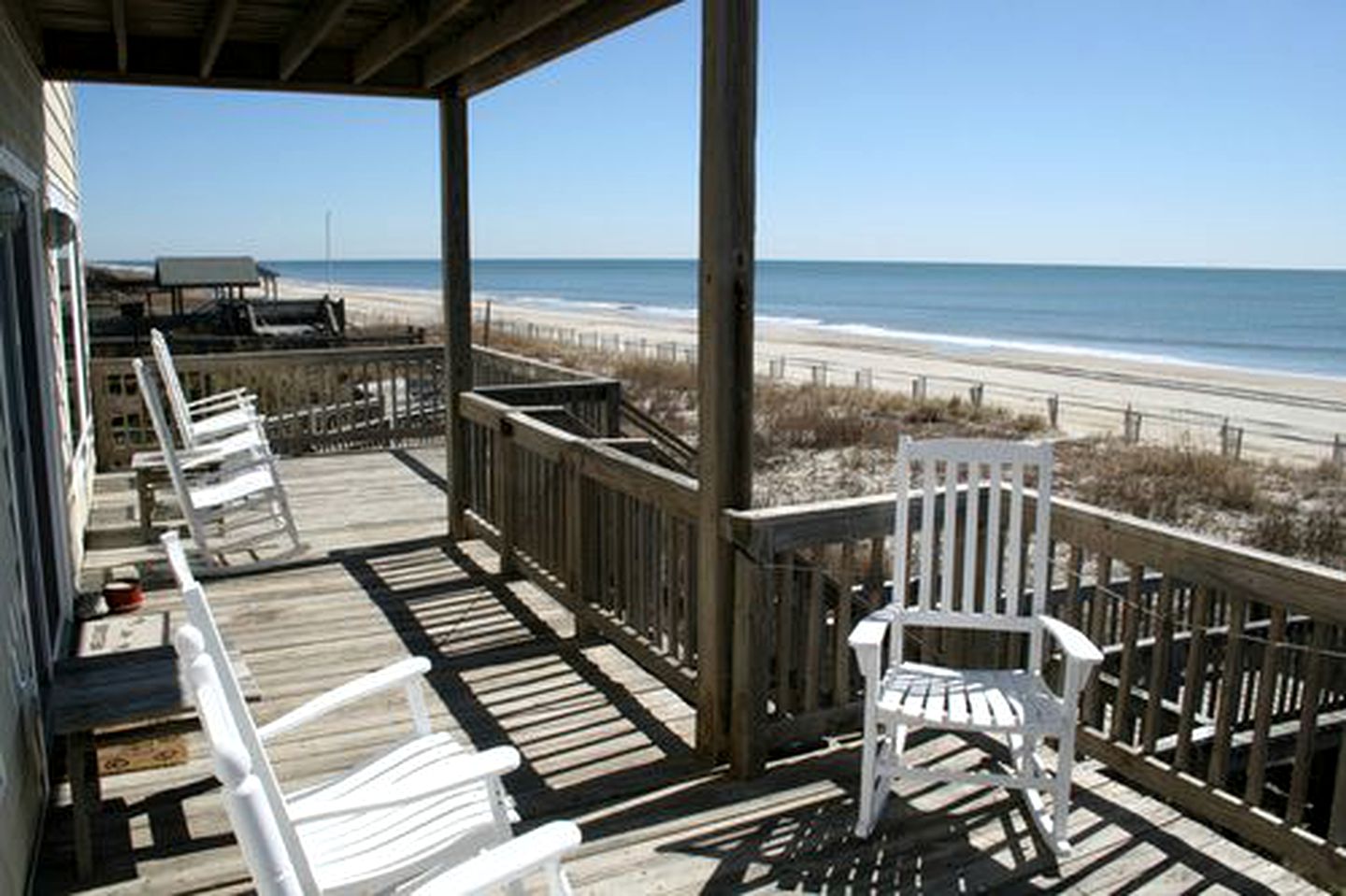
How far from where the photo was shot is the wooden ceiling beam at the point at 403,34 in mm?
4199

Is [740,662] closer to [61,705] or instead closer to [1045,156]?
[61,705]

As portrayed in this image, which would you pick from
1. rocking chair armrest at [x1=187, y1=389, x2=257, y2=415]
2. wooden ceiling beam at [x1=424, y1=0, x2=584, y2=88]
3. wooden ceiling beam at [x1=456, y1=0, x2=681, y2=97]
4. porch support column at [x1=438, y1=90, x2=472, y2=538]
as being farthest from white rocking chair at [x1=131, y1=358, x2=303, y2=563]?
wooden ceiling beam at [x1=456, y1=0, x2=681, y2=97]

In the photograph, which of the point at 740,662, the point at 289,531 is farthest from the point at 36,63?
the point at 740,662

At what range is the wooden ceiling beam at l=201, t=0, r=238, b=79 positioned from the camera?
4.21m

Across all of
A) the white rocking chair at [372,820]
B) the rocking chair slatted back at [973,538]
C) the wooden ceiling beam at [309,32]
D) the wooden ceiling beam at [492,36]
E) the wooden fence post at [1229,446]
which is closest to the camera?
the white rocking chair at [372,820]

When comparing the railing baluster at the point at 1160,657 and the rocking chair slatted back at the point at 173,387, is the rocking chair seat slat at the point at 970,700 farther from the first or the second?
the rocking chair slatted back at the point at 173,387

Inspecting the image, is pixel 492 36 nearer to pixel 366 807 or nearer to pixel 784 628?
pixel 784 628

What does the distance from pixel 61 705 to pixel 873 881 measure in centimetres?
214

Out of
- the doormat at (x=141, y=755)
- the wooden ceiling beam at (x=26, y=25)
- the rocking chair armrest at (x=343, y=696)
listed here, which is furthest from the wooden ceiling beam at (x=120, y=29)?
the rocking chair armrest at (x=343, y=696)

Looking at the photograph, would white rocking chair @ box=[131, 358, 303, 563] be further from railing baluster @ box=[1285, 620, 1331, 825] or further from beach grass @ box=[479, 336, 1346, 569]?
beach grass @ box=[479, 336, 1346, 569]

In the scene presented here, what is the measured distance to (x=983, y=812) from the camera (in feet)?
10.00

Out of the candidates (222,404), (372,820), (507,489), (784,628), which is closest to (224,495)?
(222,404)

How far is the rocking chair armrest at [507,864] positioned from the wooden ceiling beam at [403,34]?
10.7 feet

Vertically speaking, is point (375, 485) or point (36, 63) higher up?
point (36, 63)
